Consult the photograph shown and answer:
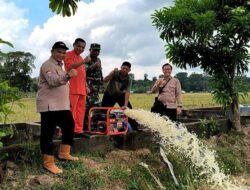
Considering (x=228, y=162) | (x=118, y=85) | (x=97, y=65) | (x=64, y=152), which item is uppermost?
(x=97, y=65)

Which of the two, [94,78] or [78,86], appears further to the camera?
[94,78]

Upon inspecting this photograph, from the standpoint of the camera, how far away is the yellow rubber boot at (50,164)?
594cm

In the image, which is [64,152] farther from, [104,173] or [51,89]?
[51,89]

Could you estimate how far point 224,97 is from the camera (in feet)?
32.8

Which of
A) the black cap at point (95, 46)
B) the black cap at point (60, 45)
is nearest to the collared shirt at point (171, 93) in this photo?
the black cap at point (95, 46)

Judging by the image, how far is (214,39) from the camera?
9984 millimetres

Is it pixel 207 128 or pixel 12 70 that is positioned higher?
pixel 12 70

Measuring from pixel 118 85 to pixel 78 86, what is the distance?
1.18 metres

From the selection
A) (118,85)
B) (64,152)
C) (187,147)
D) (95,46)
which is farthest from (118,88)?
(64,152)

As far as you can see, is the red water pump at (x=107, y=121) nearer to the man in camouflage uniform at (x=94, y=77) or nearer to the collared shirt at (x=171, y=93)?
the man in camouflage uniform at (x=94, y=77)

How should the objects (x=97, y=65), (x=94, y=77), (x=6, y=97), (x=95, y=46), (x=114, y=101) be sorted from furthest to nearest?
(x=114, y=101) < (x=94, y=77) < (x=97, y=65) < (x=95, y=46) < (x=6, y=97)

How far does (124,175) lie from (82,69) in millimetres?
1838

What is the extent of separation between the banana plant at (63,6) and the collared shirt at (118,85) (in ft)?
7.63

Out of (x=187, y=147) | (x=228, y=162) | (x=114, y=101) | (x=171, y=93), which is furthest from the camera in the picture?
(x=171, y=93)
